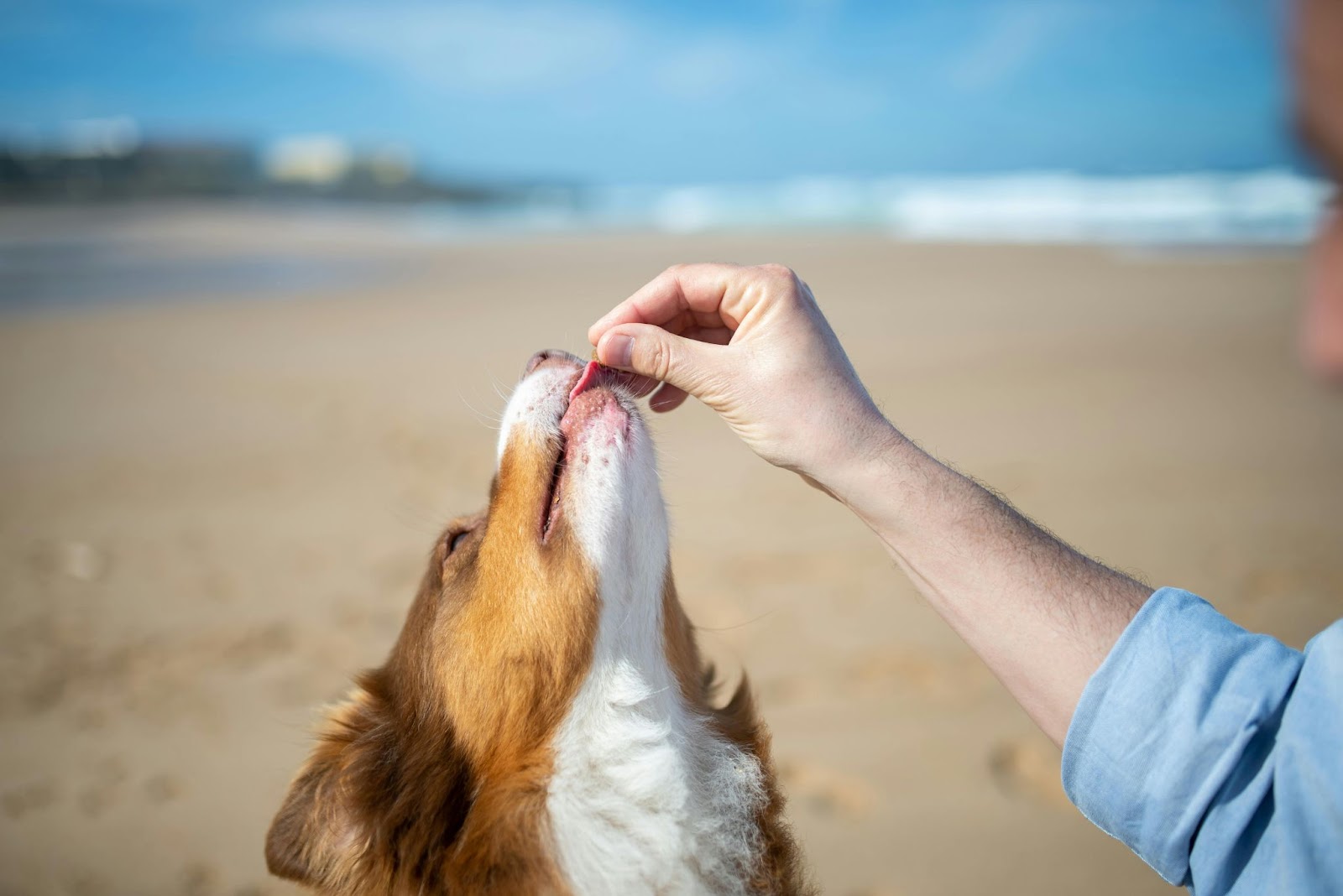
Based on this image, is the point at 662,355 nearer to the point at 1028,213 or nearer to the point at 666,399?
the point at 666,399

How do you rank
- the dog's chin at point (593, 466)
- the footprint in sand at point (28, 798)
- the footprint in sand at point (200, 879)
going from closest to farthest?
the dog's chin at point (593, 466)
the footprint in sand at point (200, 879)
the footprint in sand at point (28, 798)

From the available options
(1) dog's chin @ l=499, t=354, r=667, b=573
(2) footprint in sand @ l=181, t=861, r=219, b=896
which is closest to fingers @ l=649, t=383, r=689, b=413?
(1) dog's chin @ l=499, t=354, r=667, b=573

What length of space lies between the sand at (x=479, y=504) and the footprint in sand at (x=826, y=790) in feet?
0.04

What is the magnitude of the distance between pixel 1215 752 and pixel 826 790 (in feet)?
9.11

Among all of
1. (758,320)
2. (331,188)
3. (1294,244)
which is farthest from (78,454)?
(331,188)

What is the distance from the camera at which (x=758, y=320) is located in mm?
1976

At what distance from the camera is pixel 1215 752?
4.82 feet

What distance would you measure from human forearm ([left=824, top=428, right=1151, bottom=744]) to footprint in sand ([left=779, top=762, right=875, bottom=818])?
7.81ft

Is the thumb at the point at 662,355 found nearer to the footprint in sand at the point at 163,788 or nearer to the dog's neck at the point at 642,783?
the dog's neck at the point at 642,783

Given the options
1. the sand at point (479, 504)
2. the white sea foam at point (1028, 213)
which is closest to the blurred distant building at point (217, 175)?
the white sea foam at point (1028, 213)

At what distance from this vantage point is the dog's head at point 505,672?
225 cm

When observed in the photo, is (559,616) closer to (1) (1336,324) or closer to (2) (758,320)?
(2) (758,320)

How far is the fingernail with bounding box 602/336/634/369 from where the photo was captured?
2.14 m

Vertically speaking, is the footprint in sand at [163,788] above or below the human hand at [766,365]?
below
